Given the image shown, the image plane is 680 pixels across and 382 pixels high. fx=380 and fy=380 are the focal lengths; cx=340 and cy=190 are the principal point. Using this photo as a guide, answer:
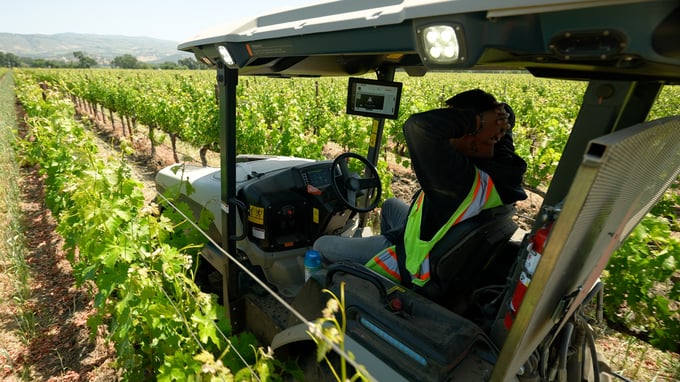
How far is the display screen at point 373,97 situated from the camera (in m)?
2.66

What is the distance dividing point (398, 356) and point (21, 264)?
4.36 metres

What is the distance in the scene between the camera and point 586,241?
3.34 ft

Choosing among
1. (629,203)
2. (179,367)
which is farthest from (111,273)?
(629,203)

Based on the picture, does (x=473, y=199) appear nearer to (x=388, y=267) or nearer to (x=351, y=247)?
(x=388, y=267)

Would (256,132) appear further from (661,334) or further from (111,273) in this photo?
(661,334)

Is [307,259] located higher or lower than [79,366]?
higher

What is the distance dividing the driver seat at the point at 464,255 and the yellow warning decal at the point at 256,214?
1.30 meters

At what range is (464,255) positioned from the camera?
1.73 meters

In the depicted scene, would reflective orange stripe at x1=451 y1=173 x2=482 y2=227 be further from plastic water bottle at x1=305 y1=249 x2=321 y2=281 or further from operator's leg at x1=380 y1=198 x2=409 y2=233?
operator's leg at x1=380 y1=198 x2=409 y2=233

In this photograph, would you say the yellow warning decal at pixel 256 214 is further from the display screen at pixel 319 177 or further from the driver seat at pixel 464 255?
the driver seat at pixel 464 255

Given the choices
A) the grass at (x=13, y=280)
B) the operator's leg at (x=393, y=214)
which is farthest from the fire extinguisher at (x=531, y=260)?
the grass at (x=13, y=280)

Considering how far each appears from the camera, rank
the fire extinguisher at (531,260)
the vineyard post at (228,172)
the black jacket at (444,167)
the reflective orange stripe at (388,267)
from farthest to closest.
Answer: the vineyard post at (228,172), the reflective orange stripe at (388,267), the black jacket at (444,167), the fire extinguisher at (531,260)

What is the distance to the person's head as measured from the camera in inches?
71.7

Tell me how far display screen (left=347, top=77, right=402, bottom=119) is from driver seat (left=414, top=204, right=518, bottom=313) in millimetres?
1173
